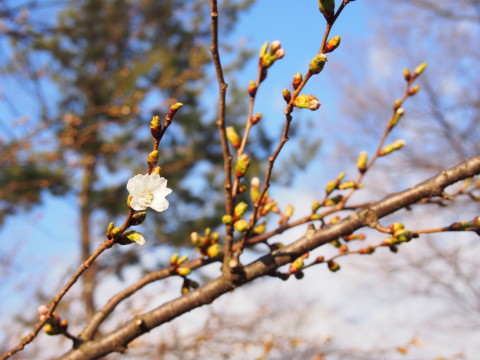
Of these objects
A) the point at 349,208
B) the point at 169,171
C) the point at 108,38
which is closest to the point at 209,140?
the point at 169,171

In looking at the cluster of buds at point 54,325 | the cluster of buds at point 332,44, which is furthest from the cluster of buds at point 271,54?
the cluster of buds at point 54,325

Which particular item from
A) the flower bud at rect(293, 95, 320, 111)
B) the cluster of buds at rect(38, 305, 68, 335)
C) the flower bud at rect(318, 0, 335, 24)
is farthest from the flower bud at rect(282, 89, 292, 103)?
the cluster of buds at rect(38, 305, 68, 335)

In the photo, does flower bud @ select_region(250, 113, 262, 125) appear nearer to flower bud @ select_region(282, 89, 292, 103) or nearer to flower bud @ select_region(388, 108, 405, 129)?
flower bud @ select_region(282, 89, 292, 103)

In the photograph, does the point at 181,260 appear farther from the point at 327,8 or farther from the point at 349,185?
the point at 327,8

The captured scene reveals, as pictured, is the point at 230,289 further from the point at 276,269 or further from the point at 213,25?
the point at 213,25

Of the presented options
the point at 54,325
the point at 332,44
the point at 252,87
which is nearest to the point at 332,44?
the point at 332,44
